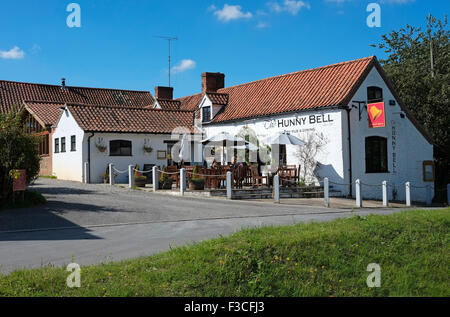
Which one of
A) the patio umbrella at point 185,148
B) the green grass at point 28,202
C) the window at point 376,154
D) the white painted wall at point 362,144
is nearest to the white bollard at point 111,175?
the patio umbrella at point 185,148

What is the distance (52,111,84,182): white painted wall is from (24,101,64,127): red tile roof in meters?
1.49

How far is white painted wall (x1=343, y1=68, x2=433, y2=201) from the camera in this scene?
80.6 feet

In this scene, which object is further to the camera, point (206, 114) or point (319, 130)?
point (206, 114)

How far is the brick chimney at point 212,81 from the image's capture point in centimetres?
3606

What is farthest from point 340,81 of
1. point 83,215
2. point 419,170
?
point 83,215

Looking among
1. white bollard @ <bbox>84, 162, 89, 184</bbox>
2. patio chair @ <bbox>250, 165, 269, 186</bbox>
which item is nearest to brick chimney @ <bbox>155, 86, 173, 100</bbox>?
white bollard @ <bbox>84, 162, 89, 184</bbox>

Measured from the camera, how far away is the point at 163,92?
4200cm

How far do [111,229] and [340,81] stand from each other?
17.2 metres

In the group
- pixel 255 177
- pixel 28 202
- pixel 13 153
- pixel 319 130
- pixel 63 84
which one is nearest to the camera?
pixel 13 153

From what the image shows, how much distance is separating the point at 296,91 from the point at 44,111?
1885 centimetres

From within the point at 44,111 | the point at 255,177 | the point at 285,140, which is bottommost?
the point at 255,177


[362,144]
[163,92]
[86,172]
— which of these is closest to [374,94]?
[362,144]

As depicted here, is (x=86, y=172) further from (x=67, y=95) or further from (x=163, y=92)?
(x=67, y=95)
